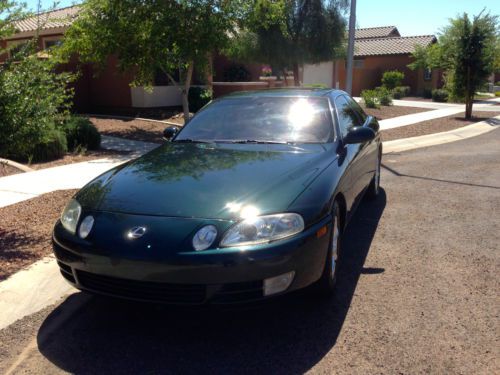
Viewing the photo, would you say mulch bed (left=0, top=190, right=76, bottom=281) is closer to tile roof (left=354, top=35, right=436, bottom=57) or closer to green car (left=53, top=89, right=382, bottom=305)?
green car (left=53, top=89, right=382, bottom=305)

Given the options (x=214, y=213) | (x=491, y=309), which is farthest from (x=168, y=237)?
(x=491, y=309)

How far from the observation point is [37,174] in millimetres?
7953

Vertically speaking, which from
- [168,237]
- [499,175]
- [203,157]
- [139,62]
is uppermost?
[139,62]

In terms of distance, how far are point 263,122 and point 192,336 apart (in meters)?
2.26

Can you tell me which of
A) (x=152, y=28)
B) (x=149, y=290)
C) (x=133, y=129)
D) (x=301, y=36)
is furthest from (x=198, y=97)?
(x=149, y=290)

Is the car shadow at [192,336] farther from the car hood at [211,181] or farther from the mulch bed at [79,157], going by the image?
the mulch bed at [79,157]

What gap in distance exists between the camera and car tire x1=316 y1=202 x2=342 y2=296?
346 centimetres

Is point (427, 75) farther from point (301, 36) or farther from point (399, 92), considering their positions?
point (301, 36)

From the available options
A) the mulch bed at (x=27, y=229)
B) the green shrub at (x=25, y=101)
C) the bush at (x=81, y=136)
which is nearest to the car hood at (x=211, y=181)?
the mulch bed at (x=27, y=229)

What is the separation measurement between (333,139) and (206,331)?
2112mm

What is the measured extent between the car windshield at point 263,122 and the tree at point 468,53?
15.0 m

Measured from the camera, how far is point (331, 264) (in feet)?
11.6

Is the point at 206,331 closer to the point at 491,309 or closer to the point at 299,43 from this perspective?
the point at 491,309

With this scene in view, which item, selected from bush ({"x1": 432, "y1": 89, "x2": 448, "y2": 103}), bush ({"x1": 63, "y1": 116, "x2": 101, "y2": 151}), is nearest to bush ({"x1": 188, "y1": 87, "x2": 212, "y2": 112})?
bush ({"x1": 63, "y1": 116, "x2": 101, "y2": 151})
